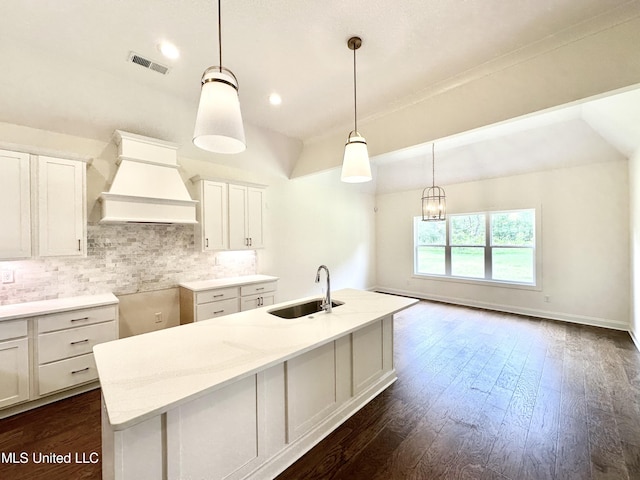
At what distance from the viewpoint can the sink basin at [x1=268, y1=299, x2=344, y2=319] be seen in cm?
256

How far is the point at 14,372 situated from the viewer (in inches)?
91.4

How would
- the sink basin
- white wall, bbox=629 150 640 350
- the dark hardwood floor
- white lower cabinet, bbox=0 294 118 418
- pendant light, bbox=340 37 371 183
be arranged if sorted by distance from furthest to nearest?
white wall, bbox=629 150 640 350 < the sink basin < white lower cabinet, bbox=0 294 118 418 < pendant light, bbox=340 37 371 183 < the dark hardwood floor

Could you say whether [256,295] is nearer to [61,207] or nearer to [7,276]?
[61,207]

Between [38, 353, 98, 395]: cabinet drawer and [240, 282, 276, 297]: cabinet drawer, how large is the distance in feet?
5.64

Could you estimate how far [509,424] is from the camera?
2.19 metres

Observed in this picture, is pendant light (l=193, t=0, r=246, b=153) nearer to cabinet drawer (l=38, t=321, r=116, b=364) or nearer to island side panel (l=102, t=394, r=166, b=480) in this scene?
island side panel (l=102, t=394, r=166, b=480)

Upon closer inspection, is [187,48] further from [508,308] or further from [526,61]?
[508,308]

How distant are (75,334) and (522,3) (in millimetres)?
4640

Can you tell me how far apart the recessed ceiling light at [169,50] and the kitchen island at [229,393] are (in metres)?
2.43

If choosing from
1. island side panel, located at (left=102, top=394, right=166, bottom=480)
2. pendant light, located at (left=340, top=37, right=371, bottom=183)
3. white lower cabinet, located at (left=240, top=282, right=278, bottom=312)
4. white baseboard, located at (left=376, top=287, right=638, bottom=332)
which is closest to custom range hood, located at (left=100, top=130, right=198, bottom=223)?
white lower cabinet, located at (left=240, top=282, right=278, bottom=312)

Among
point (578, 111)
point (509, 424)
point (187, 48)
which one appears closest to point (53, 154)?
point (187, 48)

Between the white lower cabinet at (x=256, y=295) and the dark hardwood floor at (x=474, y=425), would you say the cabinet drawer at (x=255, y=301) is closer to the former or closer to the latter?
the white lower cabinet at (x=256, y=295)

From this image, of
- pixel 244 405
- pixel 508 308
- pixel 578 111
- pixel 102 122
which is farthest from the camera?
pixel 508 308

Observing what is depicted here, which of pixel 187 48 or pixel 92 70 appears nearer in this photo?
pixel 187 48
